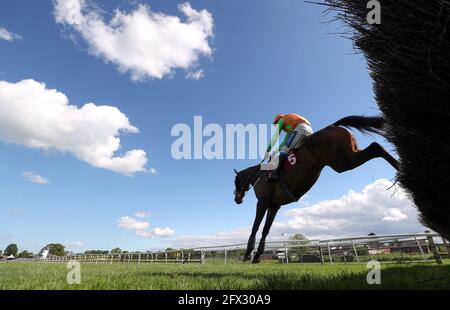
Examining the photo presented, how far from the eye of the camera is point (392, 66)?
2990 mm

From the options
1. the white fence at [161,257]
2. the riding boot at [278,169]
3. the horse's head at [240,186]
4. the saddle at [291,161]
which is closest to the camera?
the saddle at [291,161]

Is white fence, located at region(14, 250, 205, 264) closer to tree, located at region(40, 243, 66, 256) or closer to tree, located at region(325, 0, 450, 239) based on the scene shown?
tree, located at region(325, 0, 450, 239)

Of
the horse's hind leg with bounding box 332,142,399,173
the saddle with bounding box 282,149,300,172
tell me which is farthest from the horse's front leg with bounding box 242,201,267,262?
the horse's hind leg with bounding box 332,142,399,173

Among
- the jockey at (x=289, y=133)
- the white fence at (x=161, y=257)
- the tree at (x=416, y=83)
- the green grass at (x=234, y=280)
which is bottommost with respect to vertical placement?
the white fence at (x=161, y=257)

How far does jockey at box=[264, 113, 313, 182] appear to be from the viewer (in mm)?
7894

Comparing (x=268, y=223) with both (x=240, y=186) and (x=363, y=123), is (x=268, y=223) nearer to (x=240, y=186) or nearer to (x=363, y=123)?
(x=240, y=186)

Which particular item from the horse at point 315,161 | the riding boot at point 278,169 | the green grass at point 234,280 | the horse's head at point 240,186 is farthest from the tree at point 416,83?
the horse's head at point 240,186

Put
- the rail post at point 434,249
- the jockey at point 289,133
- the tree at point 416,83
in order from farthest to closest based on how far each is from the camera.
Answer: the rail post at point 434,249
the jockey at point 289,133
the tree at point 416,83

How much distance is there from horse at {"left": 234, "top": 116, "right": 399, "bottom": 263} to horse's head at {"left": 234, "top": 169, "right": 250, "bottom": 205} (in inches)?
35.8

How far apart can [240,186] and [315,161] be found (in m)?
2.95

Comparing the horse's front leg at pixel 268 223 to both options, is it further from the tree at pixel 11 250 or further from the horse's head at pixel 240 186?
the tree at pixel 11 250

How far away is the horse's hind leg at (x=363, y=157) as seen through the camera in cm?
635
